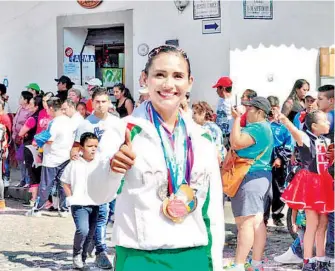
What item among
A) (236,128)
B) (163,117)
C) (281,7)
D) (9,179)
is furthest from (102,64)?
(163,117)

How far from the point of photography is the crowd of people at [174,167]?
338 centimetres

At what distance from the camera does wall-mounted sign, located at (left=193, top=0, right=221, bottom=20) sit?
38.3 ft

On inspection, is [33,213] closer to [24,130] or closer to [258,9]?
[24,130]

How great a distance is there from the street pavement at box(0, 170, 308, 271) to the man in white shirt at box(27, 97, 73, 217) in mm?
237

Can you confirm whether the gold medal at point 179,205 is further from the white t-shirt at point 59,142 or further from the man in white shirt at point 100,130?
the white t-shirt at point 59,142

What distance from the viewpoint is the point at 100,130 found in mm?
7605

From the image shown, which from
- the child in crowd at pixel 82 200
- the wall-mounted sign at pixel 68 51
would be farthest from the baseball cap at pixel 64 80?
the child in crowd at pixel 82 200

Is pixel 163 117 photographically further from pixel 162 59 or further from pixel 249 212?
pixel 249 212

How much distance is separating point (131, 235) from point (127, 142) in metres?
0.45

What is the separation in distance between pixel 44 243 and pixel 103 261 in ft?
4.94

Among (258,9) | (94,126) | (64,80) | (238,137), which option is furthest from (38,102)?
(238,137)

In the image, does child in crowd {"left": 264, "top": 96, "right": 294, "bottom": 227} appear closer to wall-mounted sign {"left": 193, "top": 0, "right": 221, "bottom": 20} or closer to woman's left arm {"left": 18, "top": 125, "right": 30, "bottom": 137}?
wall-mounted sign {"left": 193, "top": 0, "right": 221, "bottom": 20}

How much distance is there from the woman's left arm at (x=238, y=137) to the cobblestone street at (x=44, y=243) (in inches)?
57.2

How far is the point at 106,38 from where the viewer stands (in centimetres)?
1409
